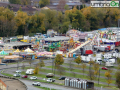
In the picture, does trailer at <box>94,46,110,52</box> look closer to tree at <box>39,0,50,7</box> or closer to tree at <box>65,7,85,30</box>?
tree at <box>65,7,85,30</box>

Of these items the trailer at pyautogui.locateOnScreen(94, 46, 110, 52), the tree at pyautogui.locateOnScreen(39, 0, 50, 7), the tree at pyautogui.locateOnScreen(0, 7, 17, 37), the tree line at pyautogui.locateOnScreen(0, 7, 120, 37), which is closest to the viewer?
the trailer at pyautogui.locateOnScreen(94, 46, 110, 52)

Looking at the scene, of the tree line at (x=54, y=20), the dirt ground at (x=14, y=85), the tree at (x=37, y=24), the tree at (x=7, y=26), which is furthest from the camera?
the tree at (x=37, y=24)

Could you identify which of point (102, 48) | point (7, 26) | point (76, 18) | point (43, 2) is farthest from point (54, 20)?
point (43, 2)

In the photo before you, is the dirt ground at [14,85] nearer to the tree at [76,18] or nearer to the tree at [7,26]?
the tree at [7,26]

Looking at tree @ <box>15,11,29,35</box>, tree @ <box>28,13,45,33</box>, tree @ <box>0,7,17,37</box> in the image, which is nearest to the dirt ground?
tree @ <box>0,7,17,37</box>

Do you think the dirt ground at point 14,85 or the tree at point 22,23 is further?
the tree at point 22,23

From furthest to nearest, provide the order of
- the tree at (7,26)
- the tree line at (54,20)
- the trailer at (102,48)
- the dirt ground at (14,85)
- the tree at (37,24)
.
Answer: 1. the tree at (37,24)
2. the tree line at (54,20)
3. the tree at (7,26)
4. the trailer at (102,48)
5. the dirt ground at (14,85)

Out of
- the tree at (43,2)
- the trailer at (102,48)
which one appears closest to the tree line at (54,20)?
the trailer at (102,48)

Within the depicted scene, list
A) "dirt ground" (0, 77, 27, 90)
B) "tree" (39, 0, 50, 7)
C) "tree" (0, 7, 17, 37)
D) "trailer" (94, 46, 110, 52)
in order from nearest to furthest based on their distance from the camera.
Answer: "dirt ground" (0, 77, 27, 90) < "trailer" (94, 46, 110, 52) < "tree" (0, 7, 17, 37) < "tree" (39, 0, 50, 7)
